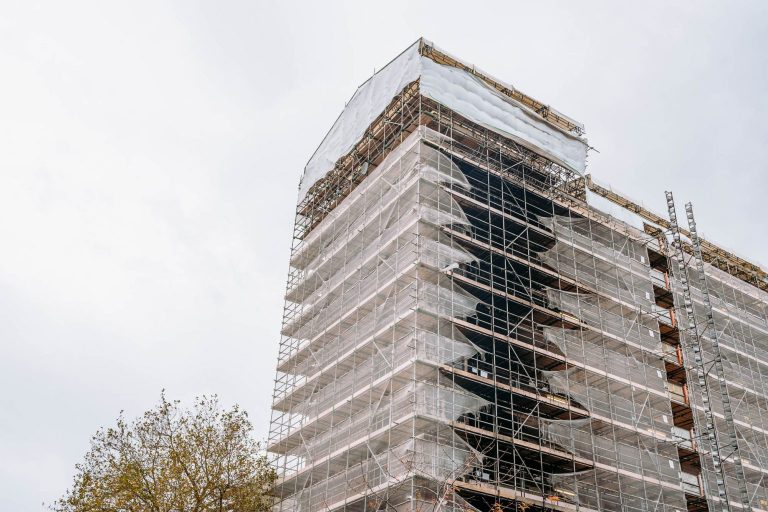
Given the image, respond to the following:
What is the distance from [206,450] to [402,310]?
338 inches

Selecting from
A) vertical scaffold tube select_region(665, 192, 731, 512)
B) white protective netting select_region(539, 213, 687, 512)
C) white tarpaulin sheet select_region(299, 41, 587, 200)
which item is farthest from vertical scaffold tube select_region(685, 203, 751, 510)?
white tarpaulin sheet select_region(299, 41, 587, 200)

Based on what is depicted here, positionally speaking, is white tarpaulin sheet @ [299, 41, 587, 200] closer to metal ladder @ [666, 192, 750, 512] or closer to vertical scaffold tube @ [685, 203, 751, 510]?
metal ladder @ [666, 192, 750, 512]

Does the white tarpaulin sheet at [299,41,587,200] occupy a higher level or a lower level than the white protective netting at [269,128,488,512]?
higher

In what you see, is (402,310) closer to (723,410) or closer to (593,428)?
(593,428)

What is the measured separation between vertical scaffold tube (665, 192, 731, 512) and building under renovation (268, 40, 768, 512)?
158 millimetres

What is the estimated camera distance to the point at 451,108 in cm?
3709

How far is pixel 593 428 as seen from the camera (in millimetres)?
33906

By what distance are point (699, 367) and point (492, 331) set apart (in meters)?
12.0

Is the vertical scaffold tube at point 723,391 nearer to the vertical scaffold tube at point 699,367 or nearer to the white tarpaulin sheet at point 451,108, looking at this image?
the vertical scaffold tube at point 699,367

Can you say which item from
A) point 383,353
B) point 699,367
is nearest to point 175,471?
point 383,353

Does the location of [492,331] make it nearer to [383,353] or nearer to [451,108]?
[383,353]

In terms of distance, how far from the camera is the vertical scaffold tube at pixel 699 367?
114ft

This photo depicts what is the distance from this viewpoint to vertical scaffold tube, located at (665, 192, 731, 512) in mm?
34719

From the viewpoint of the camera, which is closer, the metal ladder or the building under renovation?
the building under renovation
